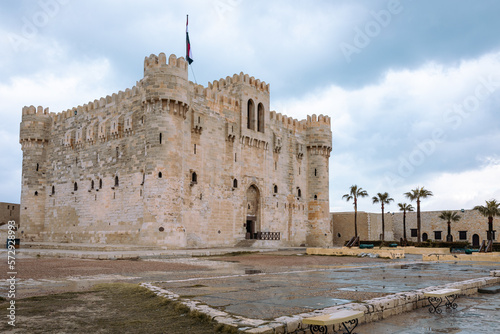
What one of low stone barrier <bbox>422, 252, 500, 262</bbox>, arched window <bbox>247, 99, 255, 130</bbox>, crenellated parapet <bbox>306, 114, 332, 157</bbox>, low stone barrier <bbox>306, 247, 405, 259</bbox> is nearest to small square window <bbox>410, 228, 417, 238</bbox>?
crenellated parapet <bbox>306, 114, 332, 157</bbox>

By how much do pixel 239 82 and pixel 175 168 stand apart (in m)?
11.3

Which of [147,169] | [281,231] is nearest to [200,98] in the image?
[147,169]

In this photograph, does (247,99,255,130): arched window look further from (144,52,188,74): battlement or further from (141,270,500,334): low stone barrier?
(141,270,500,334): low stone barrier

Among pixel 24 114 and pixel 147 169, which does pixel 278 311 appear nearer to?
pixel 147 169

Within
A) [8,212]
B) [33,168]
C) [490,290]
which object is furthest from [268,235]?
[8,212]

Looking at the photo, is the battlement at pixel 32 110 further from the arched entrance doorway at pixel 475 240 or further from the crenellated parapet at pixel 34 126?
the arched entrance doorway at pixel 475 240

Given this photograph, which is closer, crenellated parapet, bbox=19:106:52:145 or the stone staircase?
the stone staircase

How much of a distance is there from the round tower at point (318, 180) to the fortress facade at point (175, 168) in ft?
0.32

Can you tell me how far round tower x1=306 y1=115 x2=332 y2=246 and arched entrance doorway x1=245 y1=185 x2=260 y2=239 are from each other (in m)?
7.47

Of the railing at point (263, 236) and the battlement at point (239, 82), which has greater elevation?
the battlement at point (239, 82)

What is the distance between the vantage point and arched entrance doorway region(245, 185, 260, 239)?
35.4 m

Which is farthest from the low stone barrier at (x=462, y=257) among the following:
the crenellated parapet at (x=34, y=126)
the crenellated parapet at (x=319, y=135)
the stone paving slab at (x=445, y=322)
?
the crenellated parapet at (x=34, y=126)

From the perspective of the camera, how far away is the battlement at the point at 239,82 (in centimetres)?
3562

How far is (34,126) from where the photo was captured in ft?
120
